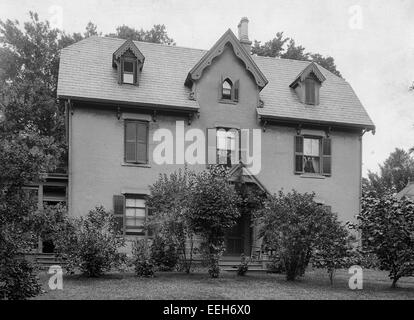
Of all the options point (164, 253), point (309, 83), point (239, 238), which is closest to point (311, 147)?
point (309, 83)

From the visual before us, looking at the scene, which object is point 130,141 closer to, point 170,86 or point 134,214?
point 134,214

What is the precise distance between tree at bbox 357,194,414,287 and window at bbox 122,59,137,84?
11.5 metres

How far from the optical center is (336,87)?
90.8ft

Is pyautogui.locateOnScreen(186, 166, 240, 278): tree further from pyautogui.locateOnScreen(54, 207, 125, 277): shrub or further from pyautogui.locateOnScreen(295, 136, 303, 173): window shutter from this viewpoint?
pyautogui.locateOnScreen(295, 136, 303, 173): window shutter

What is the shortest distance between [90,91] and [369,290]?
1306 centimetres

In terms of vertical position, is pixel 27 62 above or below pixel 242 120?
above

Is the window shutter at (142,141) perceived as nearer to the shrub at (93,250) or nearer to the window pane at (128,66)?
the window pane at (128,66)

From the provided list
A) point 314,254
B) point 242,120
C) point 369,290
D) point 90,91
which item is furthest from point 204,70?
point 369,290

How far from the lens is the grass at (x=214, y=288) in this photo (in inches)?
516

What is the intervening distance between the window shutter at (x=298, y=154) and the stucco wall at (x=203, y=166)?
232 millimetres

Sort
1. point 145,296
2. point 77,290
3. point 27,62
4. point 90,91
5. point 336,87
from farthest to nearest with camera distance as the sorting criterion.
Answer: point 27,62 < point 336,87 < point 90,91 < point 77,290 < point 145,296

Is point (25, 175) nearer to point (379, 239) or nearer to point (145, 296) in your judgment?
point (145, 296)

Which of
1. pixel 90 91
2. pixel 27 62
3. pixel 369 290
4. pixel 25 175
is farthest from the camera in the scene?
pixel 27 62

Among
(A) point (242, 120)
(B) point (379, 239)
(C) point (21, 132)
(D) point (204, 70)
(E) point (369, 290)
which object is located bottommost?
(E) point (369, 290)
